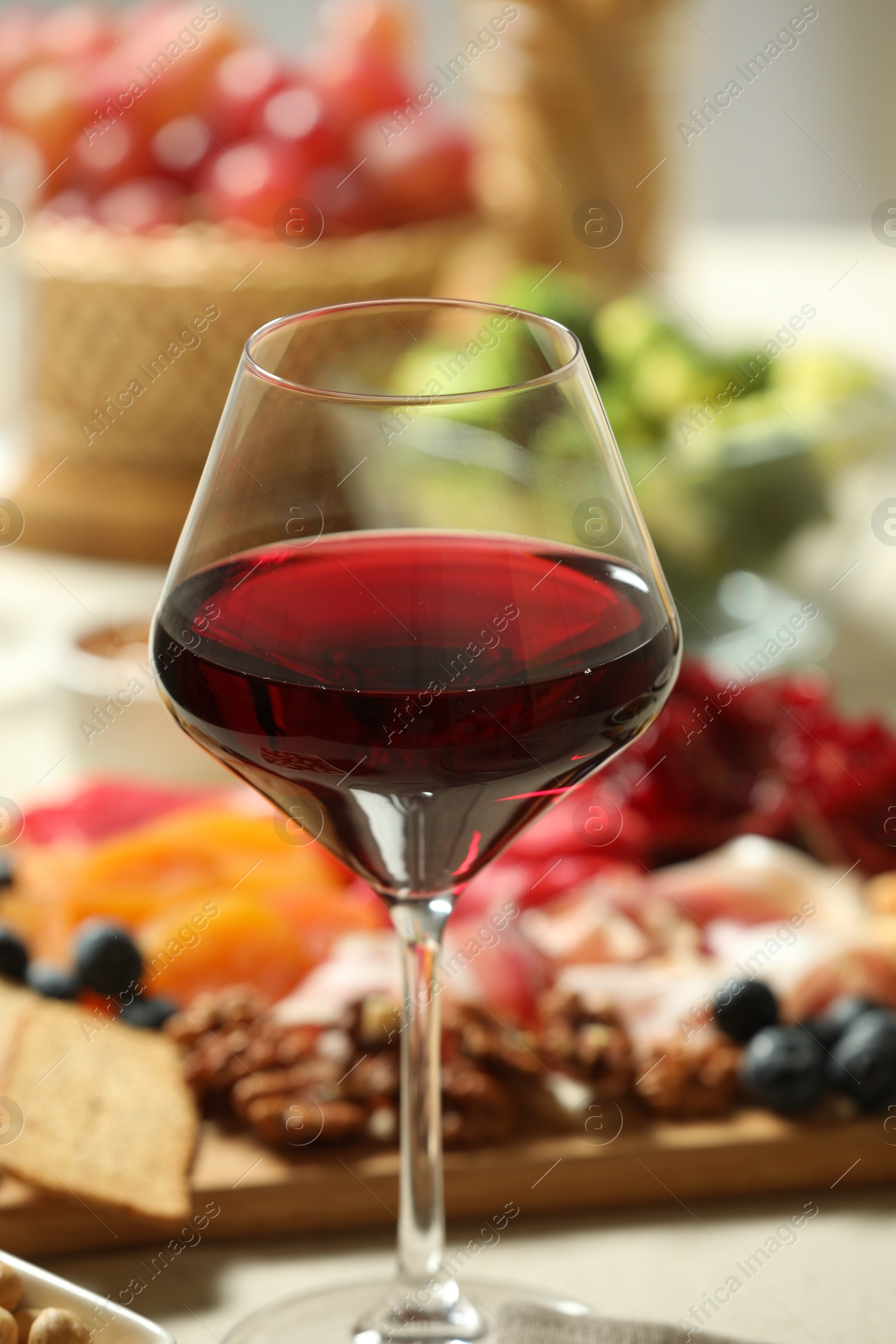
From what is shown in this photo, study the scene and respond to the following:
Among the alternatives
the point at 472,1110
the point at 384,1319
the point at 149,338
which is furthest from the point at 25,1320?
the point at 149,338

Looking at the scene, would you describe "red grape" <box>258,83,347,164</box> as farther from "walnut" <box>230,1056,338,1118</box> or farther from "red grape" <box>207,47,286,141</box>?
"walnut" <box>230,1056,338,1118</box>

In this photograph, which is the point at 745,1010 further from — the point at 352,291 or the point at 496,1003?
the point at 352,291

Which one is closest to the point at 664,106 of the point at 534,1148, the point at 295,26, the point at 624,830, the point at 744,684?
the point at 744,684

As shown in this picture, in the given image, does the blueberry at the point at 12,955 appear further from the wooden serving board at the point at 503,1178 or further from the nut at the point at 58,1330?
the nut at the point at 58,1330

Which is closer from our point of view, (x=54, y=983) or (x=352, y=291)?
(x=54, y=983)

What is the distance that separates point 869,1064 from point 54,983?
0.47 m

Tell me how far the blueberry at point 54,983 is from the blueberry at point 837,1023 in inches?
16.7

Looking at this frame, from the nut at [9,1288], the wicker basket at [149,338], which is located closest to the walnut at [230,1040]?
the nut at [9,1288]

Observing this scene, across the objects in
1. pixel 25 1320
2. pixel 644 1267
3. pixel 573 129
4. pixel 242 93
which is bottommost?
pixel 644 1267

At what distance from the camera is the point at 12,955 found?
872mm

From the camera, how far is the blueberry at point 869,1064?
2.59 feet

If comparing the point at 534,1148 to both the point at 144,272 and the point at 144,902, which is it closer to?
the point at 144,902

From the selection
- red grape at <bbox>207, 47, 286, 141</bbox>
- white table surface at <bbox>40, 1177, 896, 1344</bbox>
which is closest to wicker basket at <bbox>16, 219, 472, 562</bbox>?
red grape at <bbox>207, 47, 286, 141</bbox>

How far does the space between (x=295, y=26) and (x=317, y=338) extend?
3.27 metres
